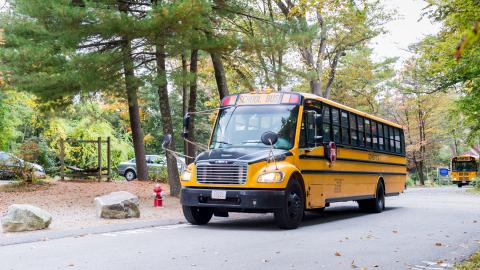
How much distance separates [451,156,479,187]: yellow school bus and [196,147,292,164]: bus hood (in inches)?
1860

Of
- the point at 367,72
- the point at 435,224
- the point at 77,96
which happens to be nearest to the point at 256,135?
the point at 435,224

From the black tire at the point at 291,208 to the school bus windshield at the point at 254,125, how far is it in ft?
3.12

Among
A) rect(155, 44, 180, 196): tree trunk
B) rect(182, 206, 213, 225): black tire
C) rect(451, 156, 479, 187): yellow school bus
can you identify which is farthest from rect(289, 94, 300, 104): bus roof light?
rect(451, 156, 479, 187): yellow school bus

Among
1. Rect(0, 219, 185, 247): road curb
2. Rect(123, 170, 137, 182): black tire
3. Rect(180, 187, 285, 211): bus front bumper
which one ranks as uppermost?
Rect(123, 170, 137, 182): black tire

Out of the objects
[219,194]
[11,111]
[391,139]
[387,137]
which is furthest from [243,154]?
[11,111]

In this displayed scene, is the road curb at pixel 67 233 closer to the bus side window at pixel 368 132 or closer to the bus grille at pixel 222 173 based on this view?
the bus grille at pixel 222 173

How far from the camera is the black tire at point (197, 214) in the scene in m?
12.2

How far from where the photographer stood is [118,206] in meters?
13.2

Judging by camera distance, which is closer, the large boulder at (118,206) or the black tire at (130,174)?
the large boulder at (118,206)

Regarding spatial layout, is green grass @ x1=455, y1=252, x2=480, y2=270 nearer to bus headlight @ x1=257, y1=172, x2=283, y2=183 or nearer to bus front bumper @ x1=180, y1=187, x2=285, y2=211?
bus front bumper @ x1=180, y1=187, x2=285, y2=211

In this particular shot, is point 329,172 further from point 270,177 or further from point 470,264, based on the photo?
point 470,264

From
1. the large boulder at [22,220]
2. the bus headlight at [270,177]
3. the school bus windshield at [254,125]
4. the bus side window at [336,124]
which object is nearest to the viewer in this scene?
the large boulder at [22,220]

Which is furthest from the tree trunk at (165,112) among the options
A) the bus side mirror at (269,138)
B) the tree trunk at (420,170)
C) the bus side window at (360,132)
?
the tree trunk at (420,170)

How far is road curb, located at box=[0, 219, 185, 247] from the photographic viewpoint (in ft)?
31.6
